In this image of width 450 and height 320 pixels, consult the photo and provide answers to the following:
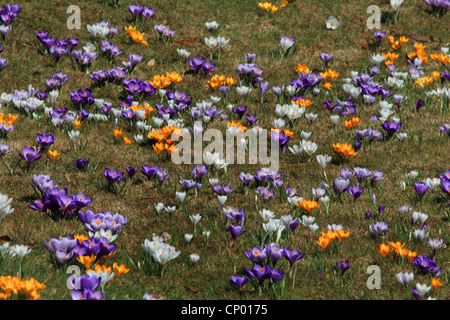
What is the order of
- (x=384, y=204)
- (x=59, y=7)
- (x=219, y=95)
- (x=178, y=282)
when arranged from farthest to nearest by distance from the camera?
(x=59, y=7) < (x=219, y=95) < (x=384, y=204) < (x=178, y=282)

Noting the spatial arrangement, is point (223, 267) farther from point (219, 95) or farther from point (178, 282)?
point (219, 95)

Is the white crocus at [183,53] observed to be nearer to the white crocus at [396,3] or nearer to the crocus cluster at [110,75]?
the crocus cluster at [110,75]

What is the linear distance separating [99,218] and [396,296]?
2.78 metres

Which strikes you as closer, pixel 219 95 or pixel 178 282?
pixel 178 282

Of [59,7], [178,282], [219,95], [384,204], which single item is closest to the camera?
[178,282]

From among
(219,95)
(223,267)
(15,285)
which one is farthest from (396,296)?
(219,95)

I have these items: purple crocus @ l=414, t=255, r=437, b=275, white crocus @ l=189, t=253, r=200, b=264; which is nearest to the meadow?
purple crocus @ l=414, t=255, r=437, b=275

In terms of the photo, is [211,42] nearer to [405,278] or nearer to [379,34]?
[379,34]

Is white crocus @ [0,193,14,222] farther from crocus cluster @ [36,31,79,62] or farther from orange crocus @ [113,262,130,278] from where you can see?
crocus cluster @ [36,31,79,62]

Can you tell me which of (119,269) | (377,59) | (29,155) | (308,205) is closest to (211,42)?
(377,59)

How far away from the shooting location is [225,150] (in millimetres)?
7438

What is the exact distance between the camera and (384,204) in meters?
6.12

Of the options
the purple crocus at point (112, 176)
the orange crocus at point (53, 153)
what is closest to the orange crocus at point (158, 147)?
the purple crocus at point (112, 176)

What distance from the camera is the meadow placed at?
471 cm
